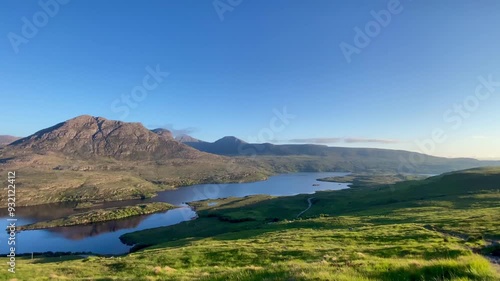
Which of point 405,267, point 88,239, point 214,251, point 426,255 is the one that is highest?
point 405,267

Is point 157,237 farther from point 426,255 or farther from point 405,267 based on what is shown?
point 405,267

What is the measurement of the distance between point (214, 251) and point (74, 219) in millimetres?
149740

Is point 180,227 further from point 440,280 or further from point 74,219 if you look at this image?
point 440,280

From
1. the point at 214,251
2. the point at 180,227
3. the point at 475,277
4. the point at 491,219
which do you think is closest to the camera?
the point at 475,277

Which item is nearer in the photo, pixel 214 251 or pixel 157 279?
pixel 157 279

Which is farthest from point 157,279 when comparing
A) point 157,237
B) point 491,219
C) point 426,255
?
point 157,237

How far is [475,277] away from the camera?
361 inches

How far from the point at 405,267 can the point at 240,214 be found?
126972mm

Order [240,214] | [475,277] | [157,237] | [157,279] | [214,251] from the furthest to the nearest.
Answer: [240,214] → [157,237] → [214,251] → [157,279] → [475,277]

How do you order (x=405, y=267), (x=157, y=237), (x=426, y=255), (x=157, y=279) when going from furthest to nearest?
(x=157, y=237)
(x=426, y=255)
(x=157, y=279)
(x=405, y=267)

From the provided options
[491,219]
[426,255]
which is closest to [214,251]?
[426,255]

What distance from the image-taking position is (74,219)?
154125 millimetres

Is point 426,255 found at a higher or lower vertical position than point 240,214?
higher

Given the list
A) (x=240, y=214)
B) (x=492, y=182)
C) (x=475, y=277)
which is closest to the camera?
(x=475, y=277)
